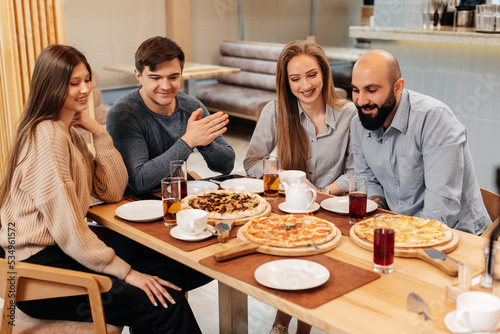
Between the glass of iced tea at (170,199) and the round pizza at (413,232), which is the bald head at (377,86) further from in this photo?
the glass of iced tea at (170,199)

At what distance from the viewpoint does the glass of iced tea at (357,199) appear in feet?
6.68

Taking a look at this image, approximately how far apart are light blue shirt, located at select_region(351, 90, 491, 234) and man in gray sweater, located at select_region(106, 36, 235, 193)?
0.74 m

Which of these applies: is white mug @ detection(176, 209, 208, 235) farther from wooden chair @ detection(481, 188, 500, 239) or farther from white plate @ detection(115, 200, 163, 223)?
wooden chair @ detection(481, 188, 500, 239)

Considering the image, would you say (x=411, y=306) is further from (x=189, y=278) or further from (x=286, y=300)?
(x=189, y=278)

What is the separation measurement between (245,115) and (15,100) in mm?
3587

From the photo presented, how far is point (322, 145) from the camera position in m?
2.85

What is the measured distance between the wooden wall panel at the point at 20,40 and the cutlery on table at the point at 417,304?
8.84 feet

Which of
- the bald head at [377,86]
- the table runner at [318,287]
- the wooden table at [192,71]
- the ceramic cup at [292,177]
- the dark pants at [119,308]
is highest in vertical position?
the bald head at [377,86]

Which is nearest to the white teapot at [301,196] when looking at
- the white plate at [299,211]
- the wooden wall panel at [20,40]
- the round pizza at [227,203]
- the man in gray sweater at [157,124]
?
the white plate at [299,211]

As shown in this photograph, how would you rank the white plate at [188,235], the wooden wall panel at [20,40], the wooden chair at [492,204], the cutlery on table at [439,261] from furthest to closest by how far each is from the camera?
the wooden wall panel at [20,40] < the wooden chair at [492,204] < the white plate at [188,235] < the cutlery on table at [439,261]

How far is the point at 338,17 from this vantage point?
380 inches

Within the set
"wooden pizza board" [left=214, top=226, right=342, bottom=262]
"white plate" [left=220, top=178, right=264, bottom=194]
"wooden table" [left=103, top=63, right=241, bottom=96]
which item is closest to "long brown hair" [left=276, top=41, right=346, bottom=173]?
"white plate" [left=220, top=178, right=264, bottom=194]

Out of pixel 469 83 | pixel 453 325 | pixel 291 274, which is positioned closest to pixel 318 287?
pixel 291 274

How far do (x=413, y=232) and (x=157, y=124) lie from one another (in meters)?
1.37
